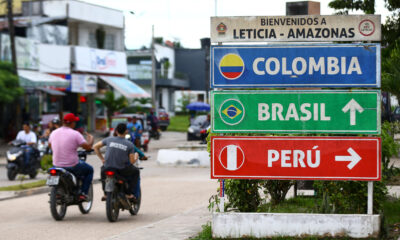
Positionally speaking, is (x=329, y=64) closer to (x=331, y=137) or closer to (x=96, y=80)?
(x=331, y=137)

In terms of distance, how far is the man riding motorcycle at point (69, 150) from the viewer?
43.1 feet

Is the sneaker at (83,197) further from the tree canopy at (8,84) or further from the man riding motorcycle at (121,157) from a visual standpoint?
the tree canopy at (8,84)

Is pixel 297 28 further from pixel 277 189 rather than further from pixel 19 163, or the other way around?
pixel 19 163

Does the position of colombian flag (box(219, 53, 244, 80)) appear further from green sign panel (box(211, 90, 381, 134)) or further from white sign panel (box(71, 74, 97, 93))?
white sign panel (box(71, 74, 97, 93))

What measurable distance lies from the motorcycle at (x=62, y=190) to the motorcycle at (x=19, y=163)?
805 cm

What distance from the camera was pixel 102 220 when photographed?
12961 millimetres

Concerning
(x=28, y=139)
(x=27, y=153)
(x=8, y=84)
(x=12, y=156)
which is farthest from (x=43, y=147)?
(x=8, y=84)

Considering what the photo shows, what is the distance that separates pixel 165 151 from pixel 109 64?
74.4ft

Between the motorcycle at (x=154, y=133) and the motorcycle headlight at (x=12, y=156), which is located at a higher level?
the motorcycle headlight at (x=12, y=156)

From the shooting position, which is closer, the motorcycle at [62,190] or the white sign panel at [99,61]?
the motorcycle at [62,190]

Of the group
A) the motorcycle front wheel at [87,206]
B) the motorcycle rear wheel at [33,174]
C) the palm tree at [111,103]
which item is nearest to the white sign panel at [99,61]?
the palm tree at [111,103]

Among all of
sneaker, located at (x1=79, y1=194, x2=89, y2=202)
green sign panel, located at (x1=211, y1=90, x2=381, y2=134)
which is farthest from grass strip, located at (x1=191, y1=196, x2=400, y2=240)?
sneaker, located at (x1=79, y1=194, x2=89, y2=202)

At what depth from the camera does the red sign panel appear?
30.6 feet

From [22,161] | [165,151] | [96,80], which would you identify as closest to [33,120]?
[96,80]
